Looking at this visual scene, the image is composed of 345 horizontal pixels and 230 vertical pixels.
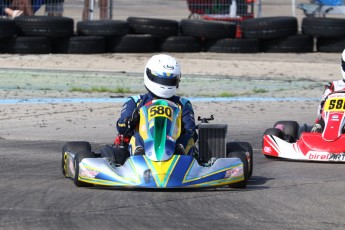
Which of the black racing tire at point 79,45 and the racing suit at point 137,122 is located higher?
the racing suit at point 137,122

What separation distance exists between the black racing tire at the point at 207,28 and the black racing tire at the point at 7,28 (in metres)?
2.92

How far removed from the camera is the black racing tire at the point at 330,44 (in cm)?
1794

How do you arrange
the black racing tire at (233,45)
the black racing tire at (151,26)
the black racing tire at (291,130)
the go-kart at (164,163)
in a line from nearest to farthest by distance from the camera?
the go-kart at (164,163) → the black racing tire at (291,130) → the black racing tire at (151,26) → the black racing tire at (233,45)

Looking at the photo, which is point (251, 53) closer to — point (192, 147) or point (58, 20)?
point (58, 20)

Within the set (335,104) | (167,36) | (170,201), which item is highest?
(170,201)

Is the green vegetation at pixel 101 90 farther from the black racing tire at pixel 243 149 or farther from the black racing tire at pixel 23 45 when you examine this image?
the black racing tire at pixel 243 149

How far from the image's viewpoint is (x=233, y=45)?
17.9 metres

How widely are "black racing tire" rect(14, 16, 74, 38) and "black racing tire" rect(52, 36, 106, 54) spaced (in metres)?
0.21

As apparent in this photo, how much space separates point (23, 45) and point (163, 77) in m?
9.69

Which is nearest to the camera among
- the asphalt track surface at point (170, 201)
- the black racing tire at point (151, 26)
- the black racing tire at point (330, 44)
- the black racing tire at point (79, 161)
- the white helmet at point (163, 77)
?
the asphalt track surface at point (170, 201)

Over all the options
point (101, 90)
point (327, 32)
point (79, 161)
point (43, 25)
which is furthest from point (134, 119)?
point (327, 32)

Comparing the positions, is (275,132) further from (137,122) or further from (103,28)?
(103,28)

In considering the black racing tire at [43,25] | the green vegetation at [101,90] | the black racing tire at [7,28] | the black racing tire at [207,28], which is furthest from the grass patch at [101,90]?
the black racing tire at [207,28]

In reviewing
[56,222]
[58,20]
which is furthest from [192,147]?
[58,20]
